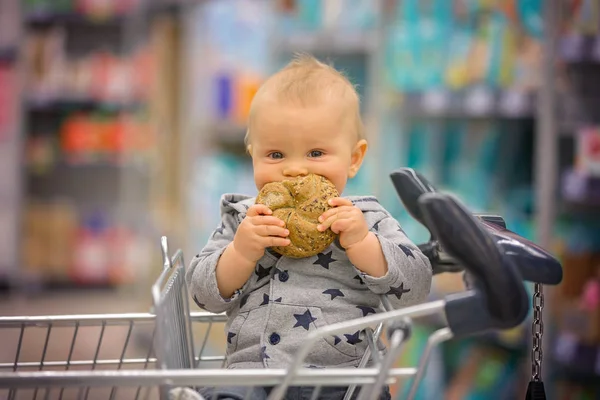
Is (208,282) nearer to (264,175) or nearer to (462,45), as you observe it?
(264,175)

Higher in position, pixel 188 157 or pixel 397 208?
pixel 397 208

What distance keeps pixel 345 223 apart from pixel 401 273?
0.40 ft

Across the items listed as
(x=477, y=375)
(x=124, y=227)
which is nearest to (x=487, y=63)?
(x=477, y=375)

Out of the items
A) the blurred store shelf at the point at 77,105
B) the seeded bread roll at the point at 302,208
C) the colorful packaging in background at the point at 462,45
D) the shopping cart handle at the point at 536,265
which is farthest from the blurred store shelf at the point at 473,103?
the blurred store shelf at the point at 77,105

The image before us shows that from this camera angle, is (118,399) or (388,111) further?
(388,111)

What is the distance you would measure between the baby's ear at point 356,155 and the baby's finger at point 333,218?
195mm

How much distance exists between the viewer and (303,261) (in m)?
1.52

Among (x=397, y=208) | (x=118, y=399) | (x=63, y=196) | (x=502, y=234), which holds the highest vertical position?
(x=502, y=234)

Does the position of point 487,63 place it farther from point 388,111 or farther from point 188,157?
point 188,157

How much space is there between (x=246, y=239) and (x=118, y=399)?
2011mm

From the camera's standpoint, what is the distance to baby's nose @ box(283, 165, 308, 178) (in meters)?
1.49

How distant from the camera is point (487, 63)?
3.46 meters

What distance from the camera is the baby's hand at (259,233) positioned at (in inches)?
56.1

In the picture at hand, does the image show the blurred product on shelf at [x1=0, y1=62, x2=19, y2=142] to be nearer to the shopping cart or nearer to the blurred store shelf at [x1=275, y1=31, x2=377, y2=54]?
the blurred store shelf at [x1=275, y1=31, x2=377, y2=54]
